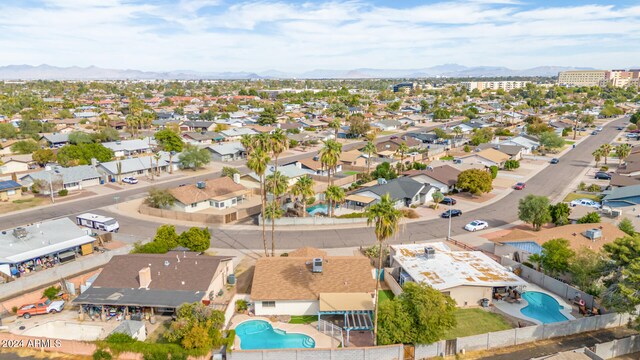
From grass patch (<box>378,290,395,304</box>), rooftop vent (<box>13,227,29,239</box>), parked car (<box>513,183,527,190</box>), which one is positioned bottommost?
grass patch (<box>378,290,395,304</box>)

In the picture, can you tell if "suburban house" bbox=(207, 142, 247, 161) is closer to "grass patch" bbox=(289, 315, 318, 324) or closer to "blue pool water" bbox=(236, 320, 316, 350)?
"grass patch" bbox=(289, 315, 318, 324)

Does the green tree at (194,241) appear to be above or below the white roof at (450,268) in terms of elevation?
above

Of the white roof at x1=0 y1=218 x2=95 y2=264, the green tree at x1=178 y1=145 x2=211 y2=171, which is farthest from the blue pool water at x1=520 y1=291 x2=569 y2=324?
the green tree at x1=178 y1=145 x2=211 y2=171

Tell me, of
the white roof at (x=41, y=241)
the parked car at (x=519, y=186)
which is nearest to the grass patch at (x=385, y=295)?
the white roof at (x=41, y=241)

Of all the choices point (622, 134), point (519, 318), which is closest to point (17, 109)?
point (519, 318)

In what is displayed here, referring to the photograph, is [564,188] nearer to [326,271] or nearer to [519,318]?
[519,318]

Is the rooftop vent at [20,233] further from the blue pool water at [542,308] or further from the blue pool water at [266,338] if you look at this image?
the blue pool water at [542,308]

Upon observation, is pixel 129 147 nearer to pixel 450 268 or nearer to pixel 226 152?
pixel 226 152
